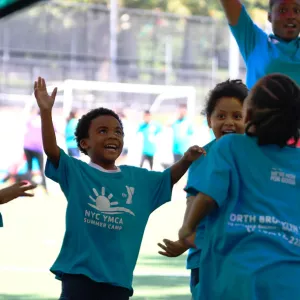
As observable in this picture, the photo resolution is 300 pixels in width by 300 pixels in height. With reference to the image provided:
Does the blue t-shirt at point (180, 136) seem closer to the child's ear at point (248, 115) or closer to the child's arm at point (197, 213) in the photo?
the child's ear at point (248, 115)

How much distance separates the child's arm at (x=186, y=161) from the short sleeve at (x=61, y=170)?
0.53 meters

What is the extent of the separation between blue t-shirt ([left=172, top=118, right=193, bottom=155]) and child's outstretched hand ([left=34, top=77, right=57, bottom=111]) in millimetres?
18649

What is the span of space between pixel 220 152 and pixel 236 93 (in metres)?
1.32

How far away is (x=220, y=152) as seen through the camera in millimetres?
3775

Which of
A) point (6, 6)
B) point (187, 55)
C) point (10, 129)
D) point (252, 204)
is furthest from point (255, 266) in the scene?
point (187, 55)

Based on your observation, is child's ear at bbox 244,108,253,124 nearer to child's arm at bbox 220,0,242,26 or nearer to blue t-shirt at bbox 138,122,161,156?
child's arm at bbox 220,0,242,26

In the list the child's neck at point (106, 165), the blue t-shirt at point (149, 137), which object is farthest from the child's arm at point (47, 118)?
the blue t-shirt at point (149, 137)

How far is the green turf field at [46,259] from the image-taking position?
319 inches

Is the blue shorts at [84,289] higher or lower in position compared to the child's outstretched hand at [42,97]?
lower

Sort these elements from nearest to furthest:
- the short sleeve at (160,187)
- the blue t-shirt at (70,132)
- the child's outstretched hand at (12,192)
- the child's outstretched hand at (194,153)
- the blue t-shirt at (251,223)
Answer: the blue t-shirt at (251,223)
the child's outstretched hand at (12,192)
the child's outstretched hand at (194,153)
the short sleeve at (160,187)
the blue t-shirt at (70,132)

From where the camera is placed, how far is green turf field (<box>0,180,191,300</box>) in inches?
319

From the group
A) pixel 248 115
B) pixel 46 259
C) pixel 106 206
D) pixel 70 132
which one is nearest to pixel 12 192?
pixel 106 206

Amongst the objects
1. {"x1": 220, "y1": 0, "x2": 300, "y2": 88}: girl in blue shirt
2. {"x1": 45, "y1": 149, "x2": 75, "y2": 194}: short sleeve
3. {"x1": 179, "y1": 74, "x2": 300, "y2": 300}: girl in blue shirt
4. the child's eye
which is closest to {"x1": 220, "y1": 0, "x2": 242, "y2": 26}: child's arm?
{"x1": 220, "y1": 0, "x2": 300, "y2": 88}: girl in blue shirt

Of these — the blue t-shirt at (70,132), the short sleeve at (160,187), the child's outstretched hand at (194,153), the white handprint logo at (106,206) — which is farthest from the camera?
the blue t-shirt at (70,132)
